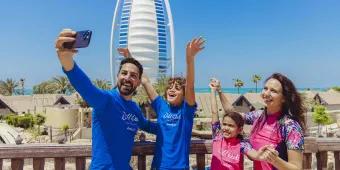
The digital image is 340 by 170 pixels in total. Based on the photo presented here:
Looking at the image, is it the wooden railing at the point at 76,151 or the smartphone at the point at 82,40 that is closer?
the smartphone at the point at 82,40

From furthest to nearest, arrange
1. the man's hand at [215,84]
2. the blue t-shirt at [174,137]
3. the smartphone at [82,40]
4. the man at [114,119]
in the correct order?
the man's hand at [215,84]
the blue t-shirt at [174,137]
the man at [114,119]
the smartphone at [82,40]

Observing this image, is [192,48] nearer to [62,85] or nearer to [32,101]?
[32,101]

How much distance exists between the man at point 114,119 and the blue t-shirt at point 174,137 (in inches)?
11.1

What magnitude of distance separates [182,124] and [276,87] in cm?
81

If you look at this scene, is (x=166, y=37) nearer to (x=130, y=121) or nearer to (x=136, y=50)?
(x=136, y=50)

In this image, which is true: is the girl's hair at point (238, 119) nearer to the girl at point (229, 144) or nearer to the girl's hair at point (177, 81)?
the girl at point (229, 144)

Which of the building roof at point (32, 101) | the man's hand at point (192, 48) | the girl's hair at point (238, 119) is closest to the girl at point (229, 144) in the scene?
the girl's hair at point (238, 119)

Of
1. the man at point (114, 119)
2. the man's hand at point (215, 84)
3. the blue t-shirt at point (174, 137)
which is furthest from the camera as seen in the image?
the man's hand at point (215, 84)

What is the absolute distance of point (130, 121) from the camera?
11.9 ft

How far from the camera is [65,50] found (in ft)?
10.3

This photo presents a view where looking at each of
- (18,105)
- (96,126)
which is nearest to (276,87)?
(96,126)

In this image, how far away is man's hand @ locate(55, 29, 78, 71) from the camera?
121 inches

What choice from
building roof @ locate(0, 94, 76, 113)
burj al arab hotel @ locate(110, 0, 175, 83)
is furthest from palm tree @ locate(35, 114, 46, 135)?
burj al arab hotel @ locate(110, 0, 175, 83)

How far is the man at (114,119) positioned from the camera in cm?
349
